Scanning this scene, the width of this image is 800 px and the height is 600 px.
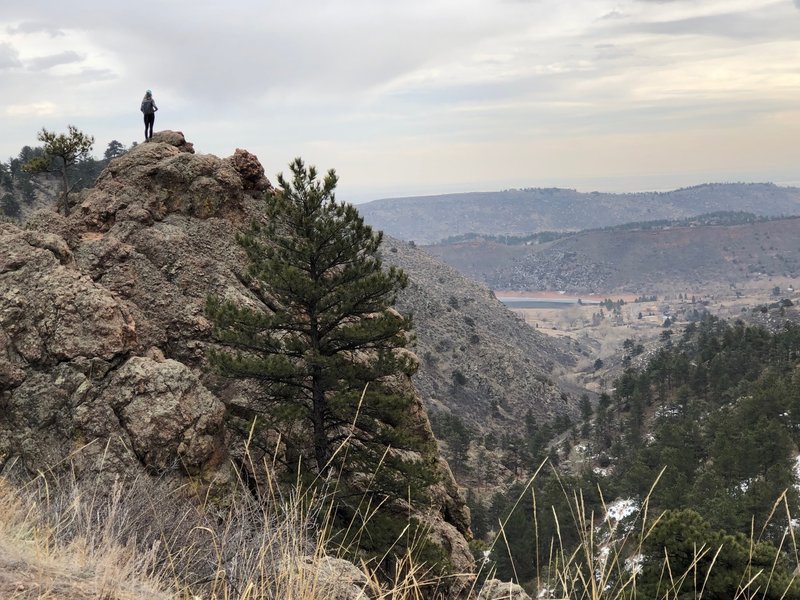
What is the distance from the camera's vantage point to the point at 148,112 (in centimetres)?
1950

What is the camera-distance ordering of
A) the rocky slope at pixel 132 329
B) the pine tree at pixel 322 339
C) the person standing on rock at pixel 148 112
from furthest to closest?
the person standing on rock at pixel 148 112 → the pine tree at pixel 322 339 → the rocky slope at pixel 132 329

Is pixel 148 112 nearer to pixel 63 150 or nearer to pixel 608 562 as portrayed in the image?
pixel 63 150

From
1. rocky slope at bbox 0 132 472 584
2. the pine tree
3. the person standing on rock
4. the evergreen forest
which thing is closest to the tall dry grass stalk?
the evergreen forest

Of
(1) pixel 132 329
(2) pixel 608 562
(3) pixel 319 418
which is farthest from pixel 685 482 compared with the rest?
(2) pixel 608 562

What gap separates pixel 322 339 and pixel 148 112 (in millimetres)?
10332

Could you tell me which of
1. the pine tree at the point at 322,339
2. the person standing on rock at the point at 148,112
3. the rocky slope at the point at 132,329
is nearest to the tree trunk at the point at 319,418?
the pine tree at the point at 322,339

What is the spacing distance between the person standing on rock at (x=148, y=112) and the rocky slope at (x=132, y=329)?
5.15ft

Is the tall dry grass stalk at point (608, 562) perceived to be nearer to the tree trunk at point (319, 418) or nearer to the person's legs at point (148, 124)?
the tree trunk at point (319, 418)

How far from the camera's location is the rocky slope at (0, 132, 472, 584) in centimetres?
1163

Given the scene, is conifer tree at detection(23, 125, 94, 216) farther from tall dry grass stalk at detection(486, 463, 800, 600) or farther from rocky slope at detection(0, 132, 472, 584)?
tall dry grass stalk at detection(486, 463, 800, 600)

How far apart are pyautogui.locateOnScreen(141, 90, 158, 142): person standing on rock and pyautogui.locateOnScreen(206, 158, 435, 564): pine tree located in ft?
24.0

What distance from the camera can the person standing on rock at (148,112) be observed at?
1912 cm

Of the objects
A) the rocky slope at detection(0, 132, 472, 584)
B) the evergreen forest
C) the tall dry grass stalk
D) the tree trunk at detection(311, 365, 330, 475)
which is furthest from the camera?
the tree trunk at detection(311, 365, 330, 475)

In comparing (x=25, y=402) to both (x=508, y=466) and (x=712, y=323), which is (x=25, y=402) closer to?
(x=508, y=466)
